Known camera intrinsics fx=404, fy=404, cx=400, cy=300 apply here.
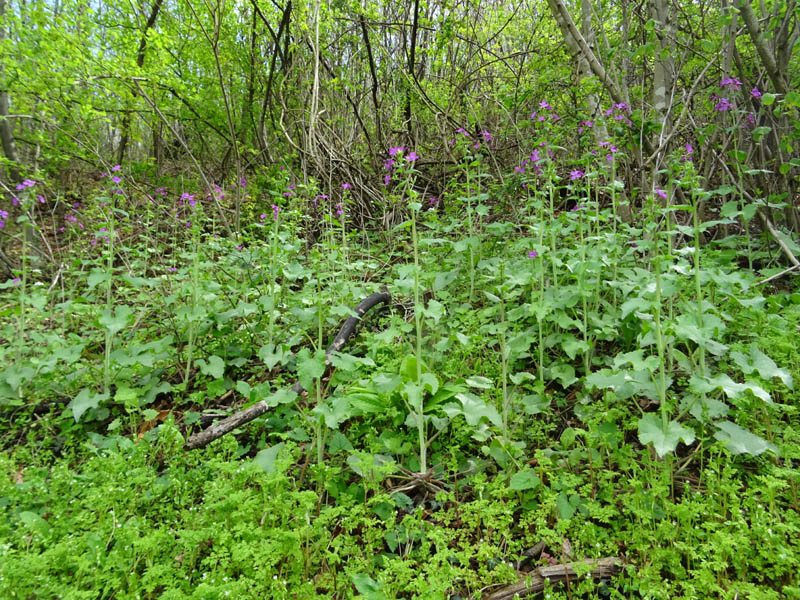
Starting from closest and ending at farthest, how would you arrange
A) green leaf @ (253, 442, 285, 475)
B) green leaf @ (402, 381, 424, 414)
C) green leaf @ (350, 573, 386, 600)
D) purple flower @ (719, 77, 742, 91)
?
1. green leaf @ (350, 573, 386, 600)
2. green leaf @ (402, 381, 424, 414)
3. green leaf @ (253, 442, 285, 475)
4. purple flower @ (719, 77, 742, 91)

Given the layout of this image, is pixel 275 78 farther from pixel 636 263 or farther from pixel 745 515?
pixel 745 515

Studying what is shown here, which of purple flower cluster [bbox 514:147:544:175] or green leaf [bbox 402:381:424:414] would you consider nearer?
green leaf [bbox 402:381:424:414]

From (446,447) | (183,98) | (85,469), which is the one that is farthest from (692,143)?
(183,98)

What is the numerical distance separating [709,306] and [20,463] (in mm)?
3257

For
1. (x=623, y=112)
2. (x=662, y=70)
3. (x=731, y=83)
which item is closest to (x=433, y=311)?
(x=623, y=112)

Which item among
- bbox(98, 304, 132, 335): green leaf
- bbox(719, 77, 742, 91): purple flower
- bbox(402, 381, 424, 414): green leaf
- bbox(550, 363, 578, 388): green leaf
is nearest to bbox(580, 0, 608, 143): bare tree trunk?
bbox(719, 77, 742, 91): purple flower

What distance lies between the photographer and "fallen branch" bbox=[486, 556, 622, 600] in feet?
3.93

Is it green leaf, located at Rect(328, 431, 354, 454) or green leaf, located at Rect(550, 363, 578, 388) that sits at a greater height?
green leaf, located at Rect(550, 363, 578, 388)

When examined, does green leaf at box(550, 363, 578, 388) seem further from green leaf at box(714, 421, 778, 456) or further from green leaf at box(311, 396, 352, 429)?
green leaf at box(311, 396, 352, 429)

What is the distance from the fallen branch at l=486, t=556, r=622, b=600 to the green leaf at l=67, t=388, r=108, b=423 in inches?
81.0

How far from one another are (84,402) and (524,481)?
2.18 m

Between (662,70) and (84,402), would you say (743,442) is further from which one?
(662,70)

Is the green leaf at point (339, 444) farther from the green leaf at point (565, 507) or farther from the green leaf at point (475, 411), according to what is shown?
the green leaf at point (565, 507)

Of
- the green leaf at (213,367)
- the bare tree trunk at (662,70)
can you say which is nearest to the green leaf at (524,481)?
the green leaf at (213,367)
